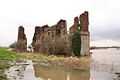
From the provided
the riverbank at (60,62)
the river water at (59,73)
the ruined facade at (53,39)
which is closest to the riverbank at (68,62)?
the riverbank at (60,62)

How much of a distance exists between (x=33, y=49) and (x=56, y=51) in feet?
72.8

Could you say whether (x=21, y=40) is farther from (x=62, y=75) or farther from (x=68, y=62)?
(x=62, y=75)

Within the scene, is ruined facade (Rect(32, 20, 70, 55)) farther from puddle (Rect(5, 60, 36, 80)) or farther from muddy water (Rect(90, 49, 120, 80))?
puddle (Rect(5, 60, 36, 80))

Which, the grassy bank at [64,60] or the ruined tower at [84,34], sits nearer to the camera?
the grassy bank at [64,60]

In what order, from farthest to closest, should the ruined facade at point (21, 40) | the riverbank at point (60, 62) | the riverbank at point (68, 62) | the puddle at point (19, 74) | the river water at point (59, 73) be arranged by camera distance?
the ruined facade at point (21, 40) < the riverbank at point (68, 62) < the riverbank at point (60, 62) < the river water at point (59, 73) < the puddle at point (19, 74)

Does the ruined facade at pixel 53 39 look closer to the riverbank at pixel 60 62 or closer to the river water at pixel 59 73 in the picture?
the riverbank at pixel 60 62

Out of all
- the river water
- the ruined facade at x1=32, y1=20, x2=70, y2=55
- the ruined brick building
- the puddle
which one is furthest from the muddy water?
the ruined facade at x1=32, y1=20, x2=70, y2=55

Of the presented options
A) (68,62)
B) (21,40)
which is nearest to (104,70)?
(68,62)

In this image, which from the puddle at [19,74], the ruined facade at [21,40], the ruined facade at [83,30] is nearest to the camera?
the puddle at [19,74]

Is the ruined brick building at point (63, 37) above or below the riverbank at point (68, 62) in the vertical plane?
above

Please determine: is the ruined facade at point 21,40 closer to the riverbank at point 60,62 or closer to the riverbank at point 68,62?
the riverbank at point 60,62

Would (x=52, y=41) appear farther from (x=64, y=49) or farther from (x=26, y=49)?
(x=26, y=49)

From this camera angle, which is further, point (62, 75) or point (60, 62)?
point (60, 62)

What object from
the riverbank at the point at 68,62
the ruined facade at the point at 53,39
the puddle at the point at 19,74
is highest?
the ruined facade at the point at 53,39
